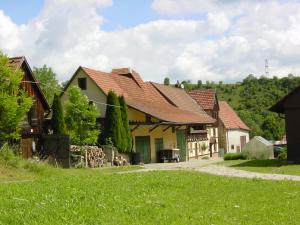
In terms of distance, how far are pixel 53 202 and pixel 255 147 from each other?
32.8 m

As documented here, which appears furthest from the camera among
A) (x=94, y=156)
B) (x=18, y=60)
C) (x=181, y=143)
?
(x=181, y=143)

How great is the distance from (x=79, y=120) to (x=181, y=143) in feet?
49.6

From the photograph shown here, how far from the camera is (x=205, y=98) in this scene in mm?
62344

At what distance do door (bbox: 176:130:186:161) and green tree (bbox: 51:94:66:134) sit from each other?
1516cm

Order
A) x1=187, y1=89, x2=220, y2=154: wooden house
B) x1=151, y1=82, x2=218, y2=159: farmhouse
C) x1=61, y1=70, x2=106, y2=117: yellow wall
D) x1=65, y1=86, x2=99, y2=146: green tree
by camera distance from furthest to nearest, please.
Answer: x1=187, y1=89, x2=220, y2=154: wooden house → x1=151, y1=82, x2=218, y2=159: farmhouse → x1=61, y1=70, x2=106, y2=117: yellow wall → x1=65, y1=86, x2=99, y2=146: green tree

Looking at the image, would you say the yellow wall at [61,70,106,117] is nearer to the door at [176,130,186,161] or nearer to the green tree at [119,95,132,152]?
the green tree at [119,95,132,152]

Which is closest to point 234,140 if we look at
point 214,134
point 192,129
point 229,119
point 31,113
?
point 229,119

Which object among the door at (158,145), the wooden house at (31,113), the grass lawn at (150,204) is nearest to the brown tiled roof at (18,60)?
the wooden house at (31,113)

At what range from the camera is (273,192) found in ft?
50.8

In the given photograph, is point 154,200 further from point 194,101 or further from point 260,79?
point 260,79

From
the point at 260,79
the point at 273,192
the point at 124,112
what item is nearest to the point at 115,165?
the point at 124,112

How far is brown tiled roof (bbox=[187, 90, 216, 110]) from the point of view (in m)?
60.8

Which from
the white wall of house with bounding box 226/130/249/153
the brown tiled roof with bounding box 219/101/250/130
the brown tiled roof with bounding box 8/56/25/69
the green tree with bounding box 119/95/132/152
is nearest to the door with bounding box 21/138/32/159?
the brown tiled roof with bounding box 8/56/25/69

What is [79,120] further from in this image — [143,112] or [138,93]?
[138,93]
